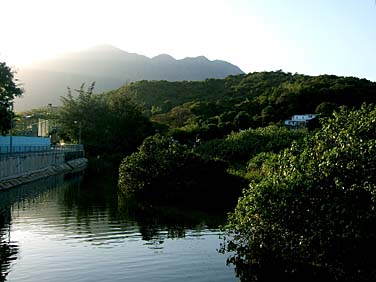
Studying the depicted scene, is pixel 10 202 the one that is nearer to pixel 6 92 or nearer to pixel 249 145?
pixel 6 92

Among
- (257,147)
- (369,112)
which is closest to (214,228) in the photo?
(369,112)

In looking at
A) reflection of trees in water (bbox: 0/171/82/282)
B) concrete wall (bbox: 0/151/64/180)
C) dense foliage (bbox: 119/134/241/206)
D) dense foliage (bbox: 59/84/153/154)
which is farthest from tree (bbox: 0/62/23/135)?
dense foliage (bbox: 59/84/153/154)

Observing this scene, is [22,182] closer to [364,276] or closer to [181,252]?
[181,252]

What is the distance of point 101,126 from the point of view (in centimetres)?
9100

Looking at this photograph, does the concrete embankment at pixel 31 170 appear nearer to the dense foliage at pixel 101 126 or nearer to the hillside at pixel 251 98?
the dense foliage at pixel 101 126

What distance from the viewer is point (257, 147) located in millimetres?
50125

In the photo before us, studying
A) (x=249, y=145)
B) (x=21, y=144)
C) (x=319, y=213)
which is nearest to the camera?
(x=319, y=213)

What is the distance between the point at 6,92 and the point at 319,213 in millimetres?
38230

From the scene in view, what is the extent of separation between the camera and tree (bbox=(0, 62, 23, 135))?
152 feet

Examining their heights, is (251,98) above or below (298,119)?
above

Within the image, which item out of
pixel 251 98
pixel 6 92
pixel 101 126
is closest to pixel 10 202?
pixel 6 92

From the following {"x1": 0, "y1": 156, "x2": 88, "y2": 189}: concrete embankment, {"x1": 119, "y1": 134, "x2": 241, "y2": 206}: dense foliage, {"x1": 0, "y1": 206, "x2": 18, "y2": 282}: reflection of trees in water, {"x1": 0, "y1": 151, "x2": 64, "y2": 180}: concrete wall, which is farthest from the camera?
{"x1": 0, "y1": 156, "x2": 88, "y2": 189}: concrete embankment

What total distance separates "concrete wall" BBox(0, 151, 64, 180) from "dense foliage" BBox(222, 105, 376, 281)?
84.6 feet

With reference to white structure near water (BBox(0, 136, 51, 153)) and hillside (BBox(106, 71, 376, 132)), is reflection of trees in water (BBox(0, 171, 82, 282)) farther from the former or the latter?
hillside (BBox(106, 71, 376, 132))
